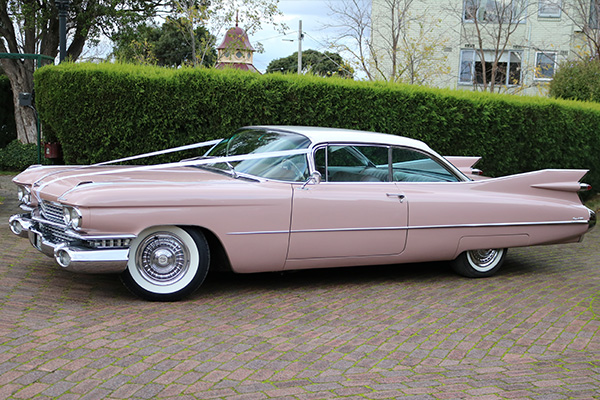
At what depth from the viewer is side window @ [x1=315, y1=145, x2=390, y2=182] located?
5.72 metres

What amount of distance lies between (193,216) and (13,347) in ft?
5.32

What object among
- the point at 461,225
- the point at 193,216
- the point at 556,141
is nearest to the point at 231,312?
the point at 193,216

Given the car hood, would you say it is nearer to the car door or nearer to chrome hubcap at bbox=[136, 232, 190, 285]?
chrome hubcap at bbox=[136, 232, 190, 285]

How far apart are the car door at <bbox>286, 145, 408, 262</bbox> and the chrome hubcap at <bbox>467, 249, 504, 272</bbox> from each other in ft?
3.34

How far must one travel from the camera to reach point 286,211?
5.31m

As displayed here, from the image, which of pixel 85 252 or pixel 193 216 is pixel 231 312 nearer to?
pixel 193 216

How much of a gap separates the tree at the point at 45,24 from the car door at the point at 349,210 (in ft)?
40.4

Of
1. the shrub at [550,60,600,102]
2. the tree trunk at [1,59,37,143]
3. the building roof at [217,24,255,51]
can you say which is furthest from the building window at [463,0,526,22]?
the tree trunk at [1,59,37,143]

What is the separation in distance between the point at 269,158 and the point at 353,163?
817 millimetres

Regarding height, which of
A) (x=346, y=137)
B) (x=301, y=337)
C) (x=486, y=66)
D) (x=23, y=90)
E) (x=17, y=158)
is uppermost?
(x=486, y=66)

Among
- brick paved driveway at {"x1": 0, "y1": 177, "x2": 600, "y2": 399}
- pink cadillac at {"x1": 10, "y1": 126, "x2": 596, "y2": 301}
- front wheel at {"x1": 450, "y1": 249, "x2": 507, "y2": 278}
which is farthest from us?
front wheel at {"x1": 450, "y1": 249, "x2": 507, "y2": 278}

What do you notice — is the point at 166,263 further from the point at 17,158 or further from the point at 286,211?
the point at 17,158

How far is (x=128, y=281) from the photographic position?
4934 millimetres

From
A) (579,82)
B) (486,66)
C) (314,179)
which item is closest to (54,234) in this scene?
(314,179)
